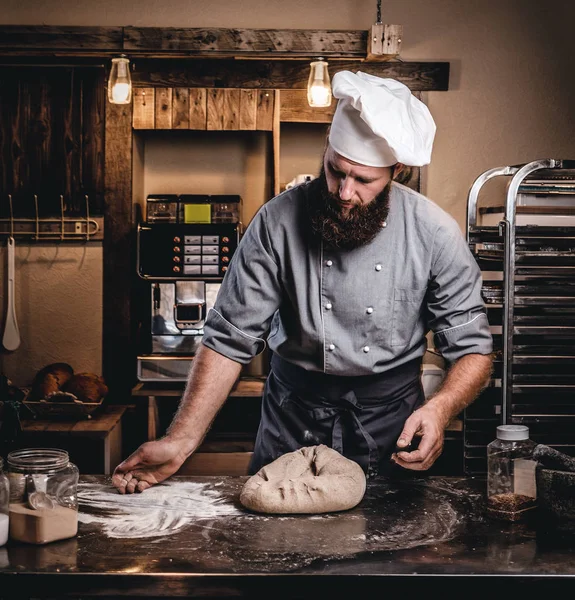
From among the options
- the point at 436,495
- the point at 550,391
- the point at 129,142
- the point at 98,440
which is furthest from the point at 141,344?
the point at 436,495

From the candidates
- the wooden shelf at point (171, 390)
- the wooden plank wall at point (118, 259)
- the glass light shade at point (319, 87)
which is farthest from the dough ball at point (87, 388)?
the glass light shade at point (319, 87)

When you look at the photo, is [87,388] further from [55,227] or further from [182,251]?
[55,227]

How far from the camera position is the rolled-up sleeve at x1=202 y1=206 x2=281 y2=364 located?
7.75ft

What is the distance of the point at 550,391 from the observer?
367 cm

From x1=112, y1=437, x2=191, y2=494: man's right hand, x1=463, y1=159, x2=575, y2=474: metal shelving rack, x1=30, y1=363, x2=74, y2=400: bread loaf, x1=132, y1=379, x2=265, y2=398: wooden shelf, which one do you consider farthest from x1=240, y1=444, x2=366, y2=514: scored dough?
x1=30, y1=363, x2=74, y2=400: bread loaf

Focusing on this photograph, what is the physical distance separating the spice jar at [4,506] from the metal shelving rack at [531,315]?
94.1 inches

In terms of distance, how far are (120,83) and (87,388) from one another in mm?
1700

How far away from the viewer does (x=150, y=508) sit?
6.42ft

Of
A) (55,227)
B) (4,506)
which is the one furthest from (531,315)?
(55,227)

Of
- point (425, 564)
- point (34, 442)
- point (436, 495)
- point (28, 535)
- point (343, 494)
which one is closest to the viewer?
point (425, 564)

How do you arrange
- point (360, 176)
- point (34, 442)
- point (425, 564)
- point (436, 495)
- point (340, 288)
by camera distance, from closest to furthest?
point (425, 564)
point (436, 495)
point (360, 176)
point (340, 288)
point (34, 442)

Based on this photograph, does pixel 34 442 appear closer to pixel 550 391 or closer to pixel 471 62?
pixel 550 391

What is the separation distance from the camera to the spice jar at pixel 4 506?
1698 millimetres

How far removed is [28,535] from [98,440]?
2.80 metres
